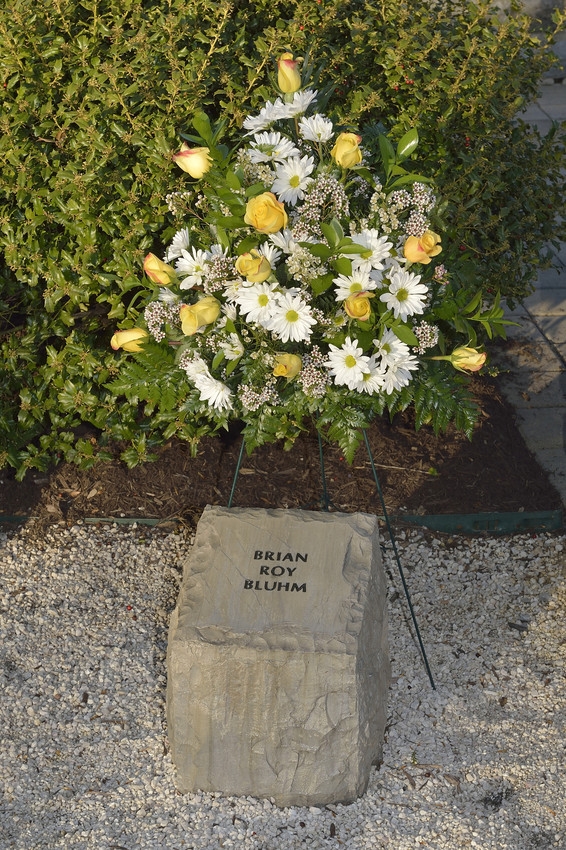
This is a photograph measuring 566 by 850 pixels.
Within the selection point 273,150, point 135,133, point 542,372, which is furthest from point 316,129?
point 542,372

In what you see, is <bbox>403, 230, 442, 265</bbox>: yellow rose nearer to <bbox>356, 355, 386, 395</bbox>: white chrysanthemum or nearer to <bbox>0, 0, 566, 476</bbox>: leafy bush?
<bbox>356, 355, 386, 395</bbox>: white chrysanthemum

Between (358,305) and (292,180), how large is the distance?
0.47m

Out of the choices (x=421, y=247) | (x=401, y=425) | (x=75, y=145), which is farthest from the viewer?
(x=401, y=425)

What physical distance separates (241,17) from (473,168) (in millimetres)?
1146

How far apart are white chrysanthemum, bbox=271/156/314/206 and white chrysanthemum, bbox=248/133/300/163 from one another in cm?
4

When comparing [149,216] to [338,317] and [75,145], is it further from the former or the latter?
[338,317]

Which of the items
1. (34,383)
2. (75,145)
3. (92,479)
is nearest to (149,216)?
(75,145)

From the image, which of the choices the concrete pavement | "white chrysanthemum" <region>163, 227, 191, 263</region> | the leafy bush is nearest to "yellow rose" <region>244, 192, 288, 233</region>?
"white chrysanthemum" <region>163, 227, 191, 263</region>

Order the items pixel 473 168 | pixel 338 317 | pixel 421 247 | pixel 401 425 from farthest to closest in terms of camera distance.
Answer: pixel 401 425, pixel 473 168, pixel 338 317, pixel 421 247

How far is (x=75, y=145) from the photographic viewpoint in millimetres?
3641

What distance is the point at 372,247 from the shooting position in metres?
2.76

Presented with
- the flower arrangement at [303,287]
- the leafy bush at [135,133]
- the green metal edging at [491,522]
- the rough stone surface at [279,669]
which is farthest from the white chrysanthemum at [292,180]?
the green metal edging at [491,522]

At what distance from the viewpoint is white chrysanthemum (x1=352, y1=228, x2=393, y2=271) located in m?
2.73

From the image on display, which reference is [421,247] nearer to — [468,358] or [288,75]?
[468,358]
